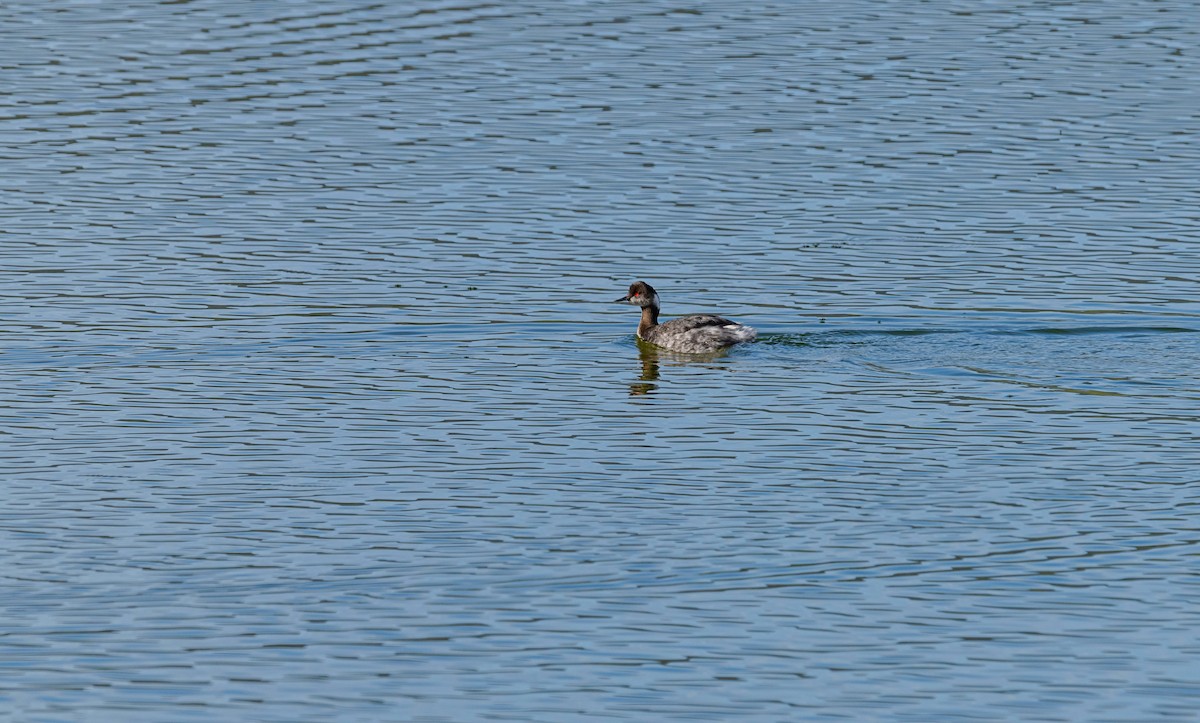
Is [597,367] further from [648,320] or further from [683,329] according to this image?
[648,320]

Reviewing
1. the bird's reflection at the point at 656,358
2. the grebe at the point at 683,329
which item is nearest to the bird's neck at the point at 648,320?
the grebe at the point at 683,329

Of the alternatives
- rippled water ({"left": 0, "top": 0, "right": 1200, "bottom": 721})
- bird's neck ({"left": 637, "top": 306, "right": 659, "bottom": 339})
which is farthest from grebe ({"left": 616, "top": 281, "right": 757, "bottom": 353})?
rippled water ({"left": 0, "top": 0, "right": 1200, "bottom": 721})

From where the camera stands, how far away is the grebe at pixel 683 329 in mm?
20109

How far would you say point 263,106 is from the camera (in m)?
30.0

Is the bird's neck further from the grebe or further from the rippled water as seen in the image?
the rippled water

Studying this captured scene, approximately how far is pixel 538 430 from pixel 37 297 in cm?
669

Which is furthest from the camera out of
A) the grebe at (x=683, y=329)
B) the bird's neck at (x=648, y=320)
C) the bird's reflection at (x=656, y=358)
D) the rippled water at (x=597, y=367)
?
the bird's neck at (x=648, y=320)

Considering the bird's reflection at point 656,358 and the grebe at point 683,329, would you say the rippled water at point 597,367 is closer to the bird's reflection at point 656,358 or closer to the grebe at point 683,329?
the bird's reflection at point 656,358

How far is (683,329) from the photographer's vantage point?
67.4 feet

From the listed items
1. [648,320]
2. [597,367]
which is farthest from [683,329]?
[597,367]

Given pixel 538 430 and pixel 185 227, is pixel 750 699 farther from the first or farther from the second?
pixel 185 227

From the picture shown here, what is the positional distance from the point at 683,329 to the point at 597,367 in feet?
3.65

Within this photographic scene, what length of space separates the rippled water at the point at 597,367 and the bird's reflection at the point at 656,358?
0.21 ft

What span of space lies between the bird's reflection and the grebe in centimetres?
6
